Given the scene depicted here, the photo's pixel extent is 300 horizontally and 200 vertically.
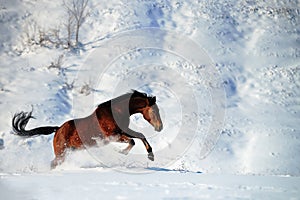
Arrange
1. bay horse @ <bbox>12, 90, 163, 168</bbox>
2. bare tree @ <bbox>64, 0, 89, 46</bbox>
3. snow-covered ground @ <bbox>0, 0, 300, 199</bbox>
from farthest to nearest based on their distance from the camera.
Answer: bare tree @ <bbox>64, 0, 89, 46</bbox>, snow-covered ground @ <bbox>0, 0, 300, 199</bbox>, bay horse @ <bbox>12, 90, 163, 168</bbox>

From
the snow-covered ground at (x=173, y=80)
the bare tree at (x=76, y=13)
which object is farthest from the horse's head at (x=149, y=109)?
the bare tree at (x=76, y=13)

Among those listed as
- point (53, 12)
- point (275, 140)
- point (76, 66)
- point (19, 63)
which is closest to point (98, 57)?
point (76, 66)

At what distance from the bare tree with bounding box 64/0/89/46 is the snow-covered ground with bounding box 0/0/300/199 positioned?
12.4 inches

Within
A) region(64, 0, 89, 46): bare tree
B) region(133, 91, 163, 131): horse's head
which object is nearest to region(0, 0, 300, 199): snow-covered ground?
region(64, 0, 89, 46): bare tree

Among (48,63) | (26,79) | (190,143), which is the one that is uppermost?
(48,63)

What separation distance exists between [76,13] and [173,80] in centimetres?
551

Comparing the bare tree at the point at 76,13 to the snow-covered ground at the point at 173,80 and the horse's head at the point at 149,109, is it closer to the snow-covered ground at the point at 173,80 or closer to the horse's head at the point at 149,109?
the snow-covered ground at the point at 173,80

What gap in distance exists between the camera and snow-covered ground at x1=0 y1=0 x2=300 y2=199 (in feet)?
31.7

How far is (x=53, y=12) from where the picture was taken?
56.2ft

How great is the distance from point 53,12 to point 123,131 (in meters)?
12.6

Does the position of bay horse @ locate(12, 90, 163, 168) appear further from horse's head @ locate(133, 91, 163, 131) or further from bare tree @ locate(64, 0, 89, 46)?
bare tree @ locate(64, 0, 89, 46)

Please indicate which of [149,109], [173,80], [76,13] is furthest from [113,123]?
[76,13]

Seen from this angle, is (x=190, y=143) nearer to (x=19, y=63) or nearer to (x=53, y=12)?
(x=19, y=63)

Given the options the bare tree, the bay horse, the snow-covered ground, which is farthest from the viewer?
the bare tree
